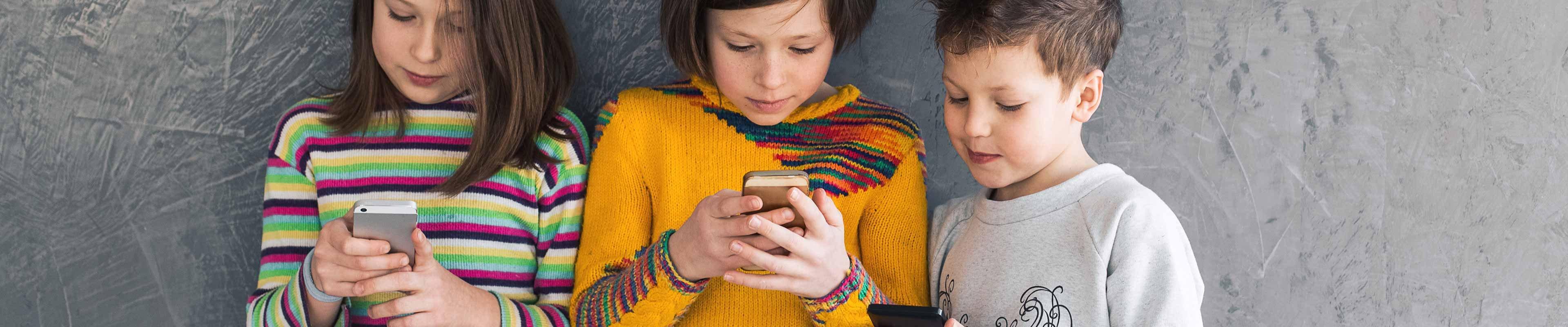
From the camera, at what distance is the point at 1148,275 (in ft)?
3.52

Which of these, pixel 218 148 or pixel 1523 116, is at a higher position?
pixel 218 148

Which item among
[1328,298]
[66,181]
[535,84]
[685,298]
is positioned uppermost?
[535,84]

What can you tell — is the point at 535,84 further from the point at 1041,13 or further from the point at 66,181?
the point at 66,181

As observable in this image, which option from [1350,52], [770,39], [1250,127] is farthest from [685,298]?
[1350,52]

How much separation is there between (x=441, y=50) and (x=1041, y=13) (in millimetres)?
772

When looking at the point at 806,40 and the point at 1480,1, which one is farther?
the point at 1480,1

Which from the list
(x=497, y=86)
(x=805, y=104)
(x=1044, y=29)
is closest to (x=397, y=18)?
(x=497, y=86)

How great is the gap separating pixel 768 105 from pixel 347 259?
53 cm

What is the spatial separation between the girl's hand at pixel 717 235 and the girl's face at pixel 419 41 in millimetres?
418

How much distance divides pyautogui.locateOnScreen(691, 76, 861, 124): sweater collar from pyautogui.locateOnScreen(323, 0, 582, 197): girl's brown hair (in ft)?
0.68

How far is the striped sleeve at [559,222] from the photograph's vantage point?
1.36m

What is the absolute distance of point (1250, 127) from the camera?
1406 millimetres

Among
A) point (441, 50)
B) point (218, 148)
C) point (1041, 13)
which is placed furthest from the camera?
point (218, 148)

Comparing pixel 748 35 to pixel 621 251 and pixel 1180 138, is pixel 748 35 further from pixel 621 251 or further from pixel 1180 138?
pixel 1180 138
